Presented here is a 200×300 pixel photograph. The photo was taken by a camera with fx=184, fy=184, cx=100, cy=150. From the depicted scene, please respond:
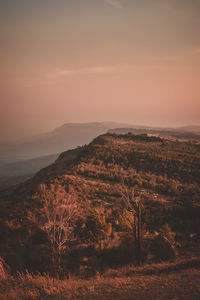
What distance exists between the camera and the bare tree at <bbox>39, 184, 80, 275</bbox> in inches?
387

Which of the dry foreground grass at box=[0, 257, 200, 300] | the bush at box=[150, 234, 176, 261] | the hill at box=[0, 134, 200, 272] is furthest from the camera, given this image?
the hill at box=[0, 134, 200, 272]

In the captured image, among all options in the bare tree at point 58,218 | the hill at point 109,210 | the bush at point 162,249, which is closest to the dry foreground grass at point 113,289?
the bare tree at point 58,218

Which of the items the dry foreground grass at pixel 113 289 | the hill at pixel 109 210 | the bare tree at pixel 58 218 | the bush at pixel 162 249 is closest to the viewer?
the dry foreground grass at pixel 113 289

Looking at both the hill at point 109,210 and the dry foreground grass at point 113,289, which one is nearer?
the dry foreground grass at point 113,289

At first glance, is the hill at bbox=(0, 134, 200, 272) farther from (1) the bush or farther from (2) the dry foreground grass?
(2) the dry foreground grass

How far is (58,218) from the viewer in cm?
1534

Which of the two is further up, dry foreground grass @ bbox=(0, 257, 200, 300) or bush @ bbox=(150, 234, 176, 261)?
dry foreground grass @ bbox=(0, 257, 200, 300)

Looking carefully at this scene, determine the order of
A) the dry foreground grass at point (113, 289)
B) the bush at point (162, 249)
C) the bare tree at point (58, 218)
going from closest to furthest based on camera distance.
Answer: the dry foreground grass at point (113, 289), the bare tree at point (58, 218), the bush at point (162, 249)

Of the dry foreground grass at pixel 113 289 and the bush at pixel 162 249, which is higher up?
the dry foreground grass at pixel 113 289

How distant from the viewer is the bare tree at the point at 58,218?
9.83m

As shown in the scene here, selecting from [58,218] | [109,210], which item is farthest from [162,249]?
[58,218]

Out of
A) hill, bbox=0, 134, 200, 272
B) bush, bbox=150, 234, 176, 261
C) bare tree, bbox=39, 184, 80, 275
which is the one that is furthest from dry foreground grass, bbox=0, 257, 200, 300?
hill, bbox=0, 134, 200, 272

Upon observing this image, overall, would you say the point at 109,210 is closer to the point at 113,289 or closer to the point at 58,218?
the point at 58,218

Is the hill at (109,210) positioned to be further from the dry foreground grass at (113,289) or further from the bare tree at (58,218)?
the dry foreground grass at (113,289)
